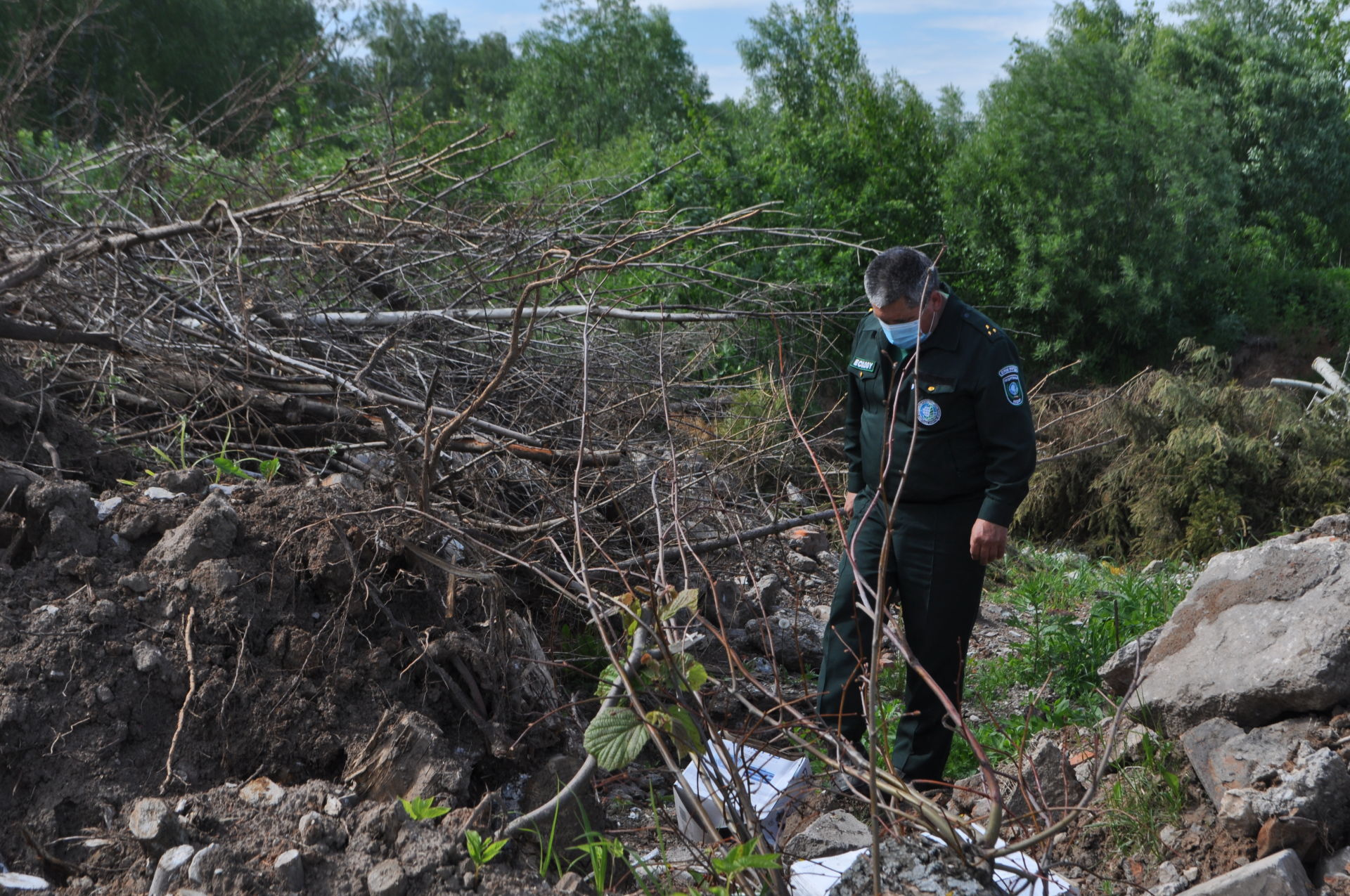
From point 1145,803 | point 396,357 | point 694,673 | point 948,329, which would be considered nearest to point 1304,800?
point 1145,803

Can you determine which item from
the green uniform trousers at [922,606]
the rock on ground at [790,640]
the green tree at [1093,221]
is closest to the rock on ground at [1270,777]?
the green uniform trousers at [922,606]

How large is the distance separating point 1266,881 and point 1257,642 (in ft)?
3.47

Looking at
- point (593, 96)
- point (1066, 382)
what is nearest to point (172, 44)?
point (593, 96)

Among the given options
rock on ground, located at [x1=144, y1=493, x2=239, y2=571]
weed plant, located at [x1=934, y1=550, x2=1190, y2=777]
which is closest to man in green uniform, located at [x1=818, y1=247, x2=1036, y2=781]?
weed plant, located at [x1=934, y1=550, x2=1190, y2=777]

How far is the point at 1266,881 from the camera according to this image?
2197mm

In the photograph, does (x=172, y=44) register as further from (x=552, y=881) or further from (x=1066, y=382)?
(x=552, y=881)

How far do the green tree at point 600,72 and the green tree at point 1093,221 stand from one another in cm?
1783

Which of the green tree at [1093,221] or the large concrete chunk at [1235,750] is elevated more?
the green tree at [1093,221]

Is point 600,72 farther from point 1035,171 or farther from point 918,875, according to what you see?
point 918,875

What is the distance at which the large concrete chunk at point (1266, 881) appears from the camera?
2.18m

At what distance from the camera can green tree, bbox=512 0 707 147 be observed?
29.4 metres

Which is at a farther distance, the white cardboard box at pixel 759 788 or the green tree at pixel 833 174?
the green tree at pixel 833 174

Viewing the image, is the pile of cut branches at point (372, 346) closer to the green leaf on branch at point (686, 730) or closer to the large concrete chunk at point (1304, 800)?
the green leaf on branch at point (686, 730)

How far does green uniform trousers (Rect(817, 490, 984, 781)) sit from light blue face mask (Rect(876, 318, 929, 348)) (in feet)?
1.56
